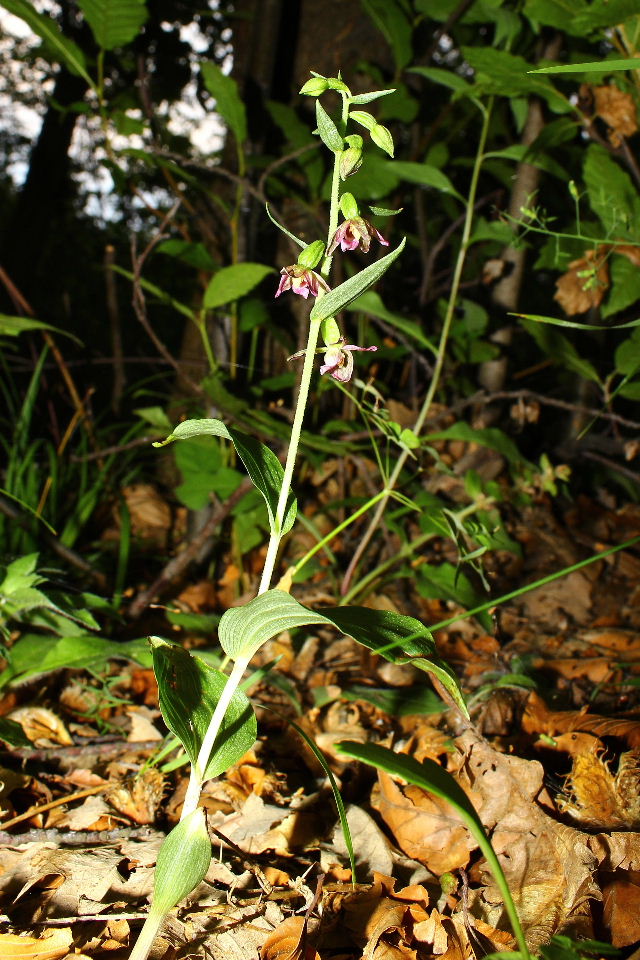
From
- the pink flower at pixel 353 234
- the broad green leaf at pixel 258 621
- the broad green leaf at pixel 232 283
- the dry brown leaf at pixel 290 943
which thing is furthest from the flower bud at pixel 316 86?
the dry brown leaf at pixel 290 943

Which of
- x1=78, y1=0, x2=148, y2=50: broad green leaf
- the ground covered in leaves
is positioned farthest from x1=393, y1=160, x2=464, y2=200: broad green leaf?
the ground covered in leaves

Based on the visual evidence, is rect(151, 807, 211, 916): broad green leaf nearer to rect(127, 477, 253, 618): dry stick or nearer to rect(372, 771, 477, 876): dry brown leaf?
rect(372, 771, 477, 876): dry brown leaf

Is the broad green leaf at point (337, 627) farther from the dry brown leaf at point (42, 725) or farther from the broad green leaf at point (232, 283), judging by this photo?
the broad green leaf at point (232, 283)

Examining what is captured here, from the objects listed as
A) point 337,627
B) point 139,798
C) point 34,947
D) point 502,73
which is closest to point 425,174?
point 502,73

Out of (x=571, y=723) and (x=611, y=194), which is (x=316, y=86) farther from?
(x=571, y=723)

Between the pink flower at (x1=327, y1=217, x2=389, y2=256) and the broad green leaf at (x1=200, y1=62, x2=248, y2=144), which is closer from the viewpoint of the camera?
the pink flower at (x1=327, y1=217, x2=389, y2=256)

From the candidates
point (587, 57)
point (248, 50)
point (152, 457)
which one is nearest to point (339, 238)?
point (587, 57)

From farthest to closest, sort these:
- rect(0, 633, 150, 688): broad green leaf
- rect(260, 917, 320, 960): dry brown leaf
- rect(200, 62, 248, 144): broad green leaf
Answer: rect(200, 62, 248, 144): broad green leaf, rect(0, 633, 150, 688): broad green leaf, rect(260, 917, 320, 960): dry brown leaf
